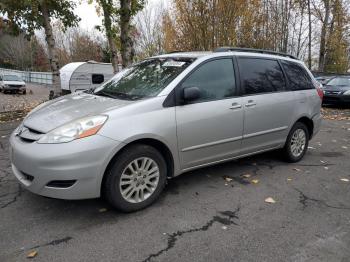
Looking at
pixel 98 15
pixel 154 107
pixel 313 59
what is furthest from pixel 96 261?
pixel 313 59

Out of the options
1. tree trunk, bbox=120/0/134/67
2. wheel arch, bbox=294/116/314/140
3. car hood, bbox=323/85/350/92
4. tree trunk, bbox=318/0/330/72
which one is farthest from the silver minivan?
tree trunk, bbox=318/0/330/72

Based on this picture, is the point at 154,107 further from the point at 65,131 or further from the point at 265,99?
the point at 265,99

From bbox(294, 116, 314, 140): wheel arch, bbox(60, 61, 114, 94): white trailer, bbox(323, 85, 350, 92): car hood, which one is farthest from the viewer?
bbox(60, 61, 114, 94): white trailer

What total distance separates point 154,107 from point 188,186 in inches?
52.5

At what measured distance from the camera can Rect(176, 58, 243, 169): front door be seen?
3.91 meters

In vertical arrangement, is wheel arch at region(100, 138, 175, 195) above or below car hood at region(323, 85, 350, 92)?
below

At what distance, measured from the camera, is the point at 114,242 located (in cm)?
304

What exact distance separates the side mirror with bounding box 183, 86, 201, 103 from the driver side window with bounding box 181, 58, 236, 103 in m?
0.14

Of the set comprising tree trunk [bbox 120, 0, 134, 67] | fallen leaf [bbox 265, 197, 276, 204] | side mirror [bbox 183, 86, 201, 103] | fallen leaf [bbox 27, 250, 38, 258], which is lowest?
fallen leaf [bbox 27, 250, 38, 258]

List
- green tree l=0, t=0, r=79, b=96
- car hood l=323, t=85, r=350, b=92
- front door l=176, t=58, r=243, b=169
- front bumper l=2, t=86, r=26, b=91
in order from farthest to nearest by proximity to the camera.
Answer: front bumper l=2, t=86, r=26, b=91, car hood l=323, t=85, r=350, b=92, green tree l=0, t=0, r=79, b=96, front door l=176, t=58, r=243, b=169

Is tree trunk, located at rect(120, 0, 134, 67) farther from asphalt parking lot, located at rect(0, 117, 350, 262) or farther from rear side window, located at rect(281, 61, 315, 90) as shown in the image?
asphalt parking lot, located at rect(0, 117, 350, 262)

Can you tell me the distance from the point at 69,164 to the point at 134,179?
751mm

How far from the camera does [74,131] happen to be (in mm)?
3240

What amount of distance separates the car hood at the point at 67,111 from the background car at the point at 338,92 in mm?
13141
